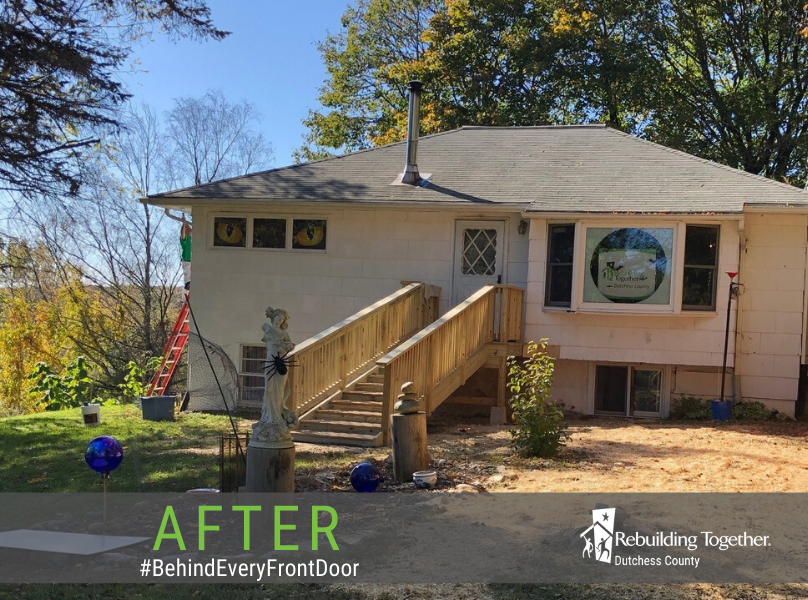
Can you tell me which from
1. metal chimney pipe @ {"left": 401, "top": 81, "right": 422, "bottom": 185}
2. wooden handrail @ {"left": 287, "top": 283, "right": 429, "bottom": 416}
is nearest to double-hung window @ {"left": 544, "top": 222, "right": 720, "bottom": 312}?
wooden handrail @ {"left": 287, "top": 283, "right": 429, "bottom": 416}

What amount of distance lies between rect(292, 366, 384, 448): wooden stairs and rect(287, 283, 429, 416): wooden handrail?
0.16m

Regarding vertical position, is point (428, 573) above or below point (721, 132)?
below

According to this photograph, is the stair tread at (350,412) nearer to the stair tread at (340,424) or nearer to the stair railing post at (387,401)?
the stair tread at (340,424)

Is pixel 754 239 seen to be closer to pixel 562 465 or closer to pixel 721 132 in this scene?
pixel 562 465

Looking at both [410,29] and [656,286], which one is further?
[410,29]

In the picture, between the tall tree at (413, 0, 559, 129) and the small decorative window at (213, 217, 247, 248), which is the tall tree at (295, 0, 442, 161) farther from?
the small decorative window at (213, 217, 247, 248)

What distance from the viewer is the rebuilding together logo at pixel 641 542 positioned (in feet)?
17.6

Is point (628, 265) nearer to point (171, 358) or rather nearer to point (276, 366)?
point (276, 366)

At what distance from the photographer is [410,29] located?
3003 centimetres

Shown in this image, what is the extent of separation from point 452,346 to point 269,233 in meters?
4.85

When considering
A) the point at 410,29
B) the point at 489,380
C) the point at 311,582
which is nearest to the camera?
the point at 311,582

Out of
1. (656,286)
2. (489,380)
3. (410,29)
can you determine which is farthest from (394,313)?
(410,29)

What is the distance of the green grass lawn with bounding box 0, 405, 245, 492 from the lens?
813 centimetres

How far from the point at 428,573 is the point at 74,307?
28.4m
